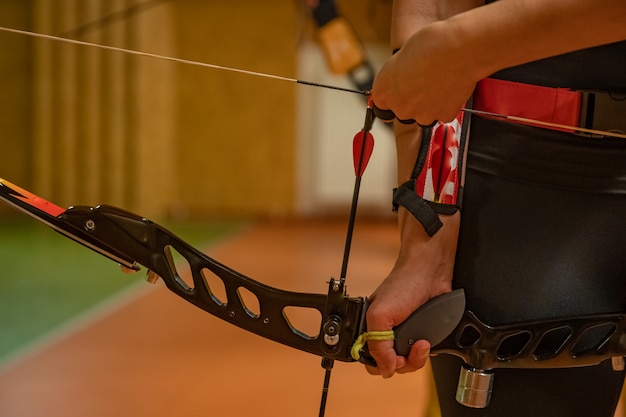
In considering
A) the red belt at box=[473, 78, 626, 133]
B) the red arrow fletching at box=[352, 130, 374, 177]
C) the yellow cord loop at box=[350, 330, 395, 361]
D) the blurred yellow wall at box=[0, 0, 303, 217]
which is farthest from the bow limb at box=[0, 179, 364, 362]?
the blurred yellow wall at box=[0, 0, 303, 217]

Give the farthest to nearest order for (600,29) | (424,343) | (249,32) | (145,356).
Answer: (249,32)
(145,356)
(424,343)
(600,29)

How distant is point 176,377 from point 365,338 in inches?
59.0

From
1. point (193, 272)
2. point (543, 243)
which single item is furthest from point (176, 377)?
point (543, 243)

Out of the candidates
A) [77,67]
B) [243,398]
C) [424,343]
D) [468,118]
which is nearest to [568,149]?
[468,118]

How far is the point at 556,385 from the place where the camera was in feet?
2.40

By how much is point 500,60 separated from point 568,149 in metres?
0.14

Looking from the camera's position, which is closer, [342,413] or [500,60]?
[500,60]

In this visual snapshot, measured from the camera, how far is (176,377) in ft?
6.91

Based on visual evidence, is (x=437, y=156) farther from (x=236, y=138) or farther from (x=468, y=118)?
(x=236, y=138)

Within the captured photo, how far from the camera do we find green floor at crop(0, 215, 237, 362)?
8.89 feet

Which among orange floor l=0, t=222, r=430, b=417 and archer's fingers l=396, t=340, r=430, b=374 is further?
orange floor l=0, t=222, r=430, b=417

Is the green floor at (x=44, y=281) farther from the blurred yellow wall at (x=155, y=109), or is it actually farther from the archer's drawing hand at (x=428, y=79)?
the archer's drawing hand at (x=428, y=79)

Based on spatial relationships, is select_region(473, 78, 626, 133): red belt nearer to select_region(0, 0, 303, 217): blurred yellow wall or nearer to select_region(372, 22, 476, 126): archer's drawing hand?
select_region(372, 22, 476, 126): archer's drawing hand

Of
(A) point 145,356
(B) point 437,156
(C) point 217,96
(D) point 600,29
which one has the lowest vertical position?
(A) point 145,356
